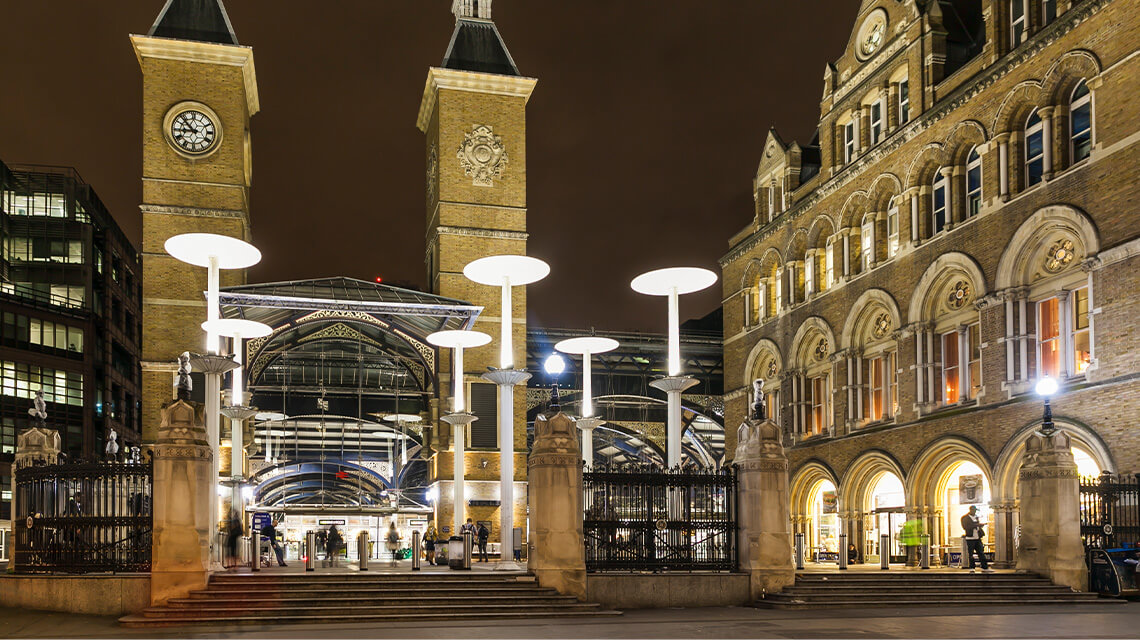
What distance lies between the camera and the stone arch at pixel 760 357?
42.3m

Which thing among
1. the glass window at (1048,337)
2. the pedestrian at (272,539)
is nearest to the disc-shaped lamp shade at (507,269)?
the pedestrian at (272,539)

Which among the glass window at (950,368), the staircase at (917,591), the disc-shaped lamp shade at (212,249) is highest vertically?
the disc-shaped lamp shade at (212,249)

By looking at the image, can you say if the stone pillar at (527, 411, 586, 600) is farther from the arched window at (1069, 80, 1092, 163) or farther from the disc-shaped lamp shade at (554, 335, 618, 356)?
the arched window at (1069, 80, 1092, 163)

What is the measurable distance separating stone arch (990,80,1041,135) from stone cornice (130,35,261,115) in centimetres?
3015

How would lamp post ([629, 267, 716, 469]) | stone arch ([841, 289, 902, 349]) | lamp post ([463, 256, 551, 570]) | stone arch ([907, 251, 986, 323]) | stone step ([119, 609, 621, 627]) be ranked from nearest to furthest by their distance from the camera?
stone step ([119, 609, 621, 627]) → lamp post ([629, 267, 716, 469]) → lamp post ([463, 256, 551, 570]) → stone arch ([907, 251, 986, 323]) → stone arch ([841, 289, 902, 349])

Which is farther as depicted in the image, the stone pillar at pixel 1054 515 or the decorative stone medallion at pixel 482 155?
the decorative stone medallion at pixel 482 155

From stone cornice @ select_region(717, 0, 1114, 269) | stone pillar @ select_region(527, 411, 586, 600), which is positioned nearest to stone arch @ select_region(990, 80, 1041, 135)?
stone cornice @ select_region(717, 0, 1114, 269)

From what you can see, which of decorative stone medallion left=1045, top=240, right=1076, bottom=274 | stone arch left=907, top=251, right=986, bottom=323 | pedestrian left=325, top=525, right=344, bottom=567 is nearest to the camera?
decorative stone medallion left=1045, top=240, right=1076, bottom=274

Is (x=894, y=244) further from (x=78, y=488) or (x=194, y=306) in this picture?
(x=194, y=306)

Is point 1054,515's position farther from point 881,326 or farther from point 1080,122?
point 881,326

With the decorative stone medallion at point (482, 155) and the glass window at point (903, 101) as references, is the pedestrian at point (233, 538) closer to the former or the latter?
the glass window at point (903, 101)

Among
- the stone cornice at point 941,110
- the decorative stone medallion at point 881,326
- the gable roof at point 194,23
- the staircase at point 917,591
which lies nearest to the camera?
the staircase at point 917,591

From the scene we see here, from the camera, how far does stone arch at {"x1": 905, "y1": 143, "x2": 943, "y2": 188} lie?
3269cm

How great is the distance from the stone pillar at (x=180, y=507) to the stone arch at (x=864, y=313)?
2135cm
